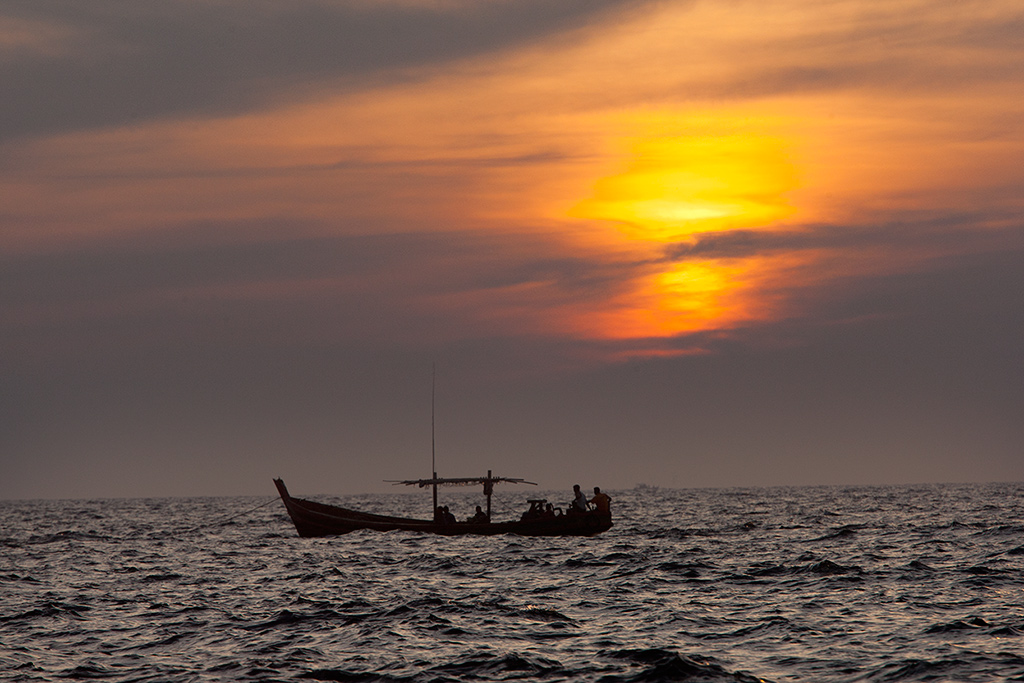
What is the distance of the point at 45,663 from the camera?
19.5m

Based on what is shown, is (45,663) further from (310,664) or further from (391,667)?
(391,667)

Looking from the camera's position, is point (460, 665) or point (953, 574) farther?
point (953, 574)

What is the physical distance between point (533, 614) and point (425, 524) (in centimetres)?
2678

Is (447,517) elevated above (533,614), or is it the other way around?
(447,517)

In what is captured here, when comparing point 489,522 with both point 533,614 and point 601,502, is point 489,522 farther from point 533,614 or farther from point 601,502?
point 533,614

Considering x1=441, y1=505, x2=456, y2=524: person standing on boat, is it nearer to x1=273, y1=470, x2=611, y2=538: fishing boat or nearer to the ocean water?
x1=273, y1=470, x2=611, y2=538: fishing boat

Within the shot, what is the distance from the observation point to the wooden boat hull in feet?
160

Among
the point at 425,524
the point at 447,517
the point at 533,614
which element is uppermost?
the point at 447,517

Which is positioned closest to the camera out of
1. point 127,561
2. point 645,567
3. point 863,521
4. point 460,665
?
point 460,665

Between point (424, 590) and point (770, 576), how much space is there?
10.4 metres

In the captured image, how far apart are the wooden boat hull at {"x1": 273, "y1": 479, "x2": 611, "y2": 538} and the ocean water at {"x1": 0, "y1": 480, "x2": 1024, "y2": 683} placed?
2.19 meters

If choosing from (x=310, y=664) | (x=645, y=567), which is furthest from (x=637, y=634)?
(x=645, y=567)

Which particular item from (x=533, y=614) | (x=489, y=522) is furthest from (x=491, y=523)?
(x=533, y=614)

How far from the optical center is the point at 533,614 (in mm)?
24484
